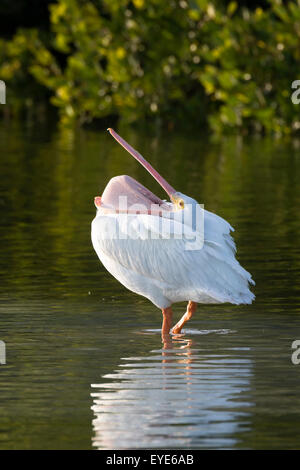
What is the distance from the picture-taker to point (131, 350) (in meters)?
6.06

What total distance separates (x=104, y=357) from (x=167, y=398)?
84 centimetres

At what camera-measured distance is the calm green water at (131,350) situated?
15.5 feet

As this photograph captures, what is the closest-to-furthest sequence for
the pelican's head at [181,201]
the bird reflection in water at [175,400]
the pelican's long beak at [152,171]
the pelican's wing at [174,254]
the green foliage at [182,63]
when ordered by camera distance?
the bird reflection in water at [175,400], the pelican's wing at [174,254], the pelican's head at [181,201], the pelican's long beak at [152,171], the green foliage at [182,63]

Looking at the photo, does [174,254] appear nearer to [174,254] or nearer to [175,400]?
[174,254]

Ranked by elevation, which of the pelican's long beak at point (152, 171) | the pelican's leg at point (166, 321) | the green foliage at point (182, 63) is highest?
the green foliage at point (182, 63)

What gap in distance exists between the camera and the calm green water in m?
4.71

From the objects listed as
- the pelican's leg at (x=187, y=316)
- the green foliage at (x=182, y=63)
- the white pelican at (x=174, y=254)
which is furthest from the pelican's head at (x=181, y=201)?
the green foliage at (x=182, y=63)

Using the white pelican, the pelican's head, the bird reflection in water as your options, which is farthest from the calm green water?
the pelican's head

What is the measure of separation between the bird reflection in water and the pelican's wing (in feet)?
0.99

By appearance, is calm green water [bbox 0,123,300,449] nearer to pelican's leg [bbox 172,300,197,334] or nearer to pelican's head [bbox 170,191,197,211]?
pelican's leg [bbox 172,300,197,334]

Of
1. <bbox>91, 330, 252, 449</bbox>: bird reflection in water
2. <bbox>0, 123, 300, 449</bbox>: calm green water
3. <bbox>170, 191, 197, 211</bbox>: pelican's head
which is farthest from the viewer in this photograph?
<bbox>170, 191, 197, 211</bbox>: pelican's head

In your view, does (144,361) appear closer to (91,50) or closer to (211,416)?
(211,416)

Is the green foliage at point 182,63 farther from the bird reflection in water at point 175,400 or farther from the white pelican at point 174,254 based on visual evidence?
the bird reflection in water at point 175,400
